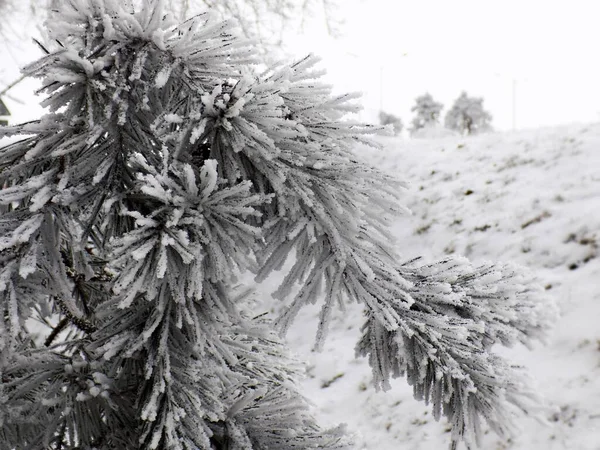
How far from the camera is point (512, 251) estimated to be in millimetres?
5590

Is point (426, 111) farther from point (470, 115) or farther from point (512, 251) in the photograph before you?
point (512, 251)

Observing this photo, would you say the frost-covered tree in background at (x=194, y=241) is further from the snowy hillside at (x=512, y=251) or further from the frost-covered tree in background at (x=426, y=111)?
the frost-covered tree in background at (x=426, y=111)

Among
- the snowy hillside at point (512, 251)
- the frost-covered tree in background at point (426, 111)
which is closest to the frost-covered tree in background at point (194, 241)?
the snowy hillside at point (512, 251)

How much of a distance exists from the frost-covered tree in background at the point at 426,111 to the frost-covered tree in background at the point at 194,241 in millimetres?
36347

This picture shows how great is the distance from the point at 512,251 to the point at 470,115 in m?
33.2

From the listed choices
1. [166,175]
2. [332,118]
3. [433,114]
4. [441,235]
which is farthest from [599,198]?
[433,114]

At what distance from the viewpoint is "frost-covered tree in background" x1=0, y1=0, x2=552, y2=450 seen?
116cm

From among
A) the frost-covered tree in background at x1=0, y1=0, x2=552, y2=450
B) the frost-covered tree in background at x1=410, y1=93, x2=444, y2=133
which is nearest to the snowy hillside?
the frost-covered tree in background at x1=0, y1=0, x2=552, y2=450

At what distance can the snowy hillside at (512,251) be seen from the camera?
3662 millimetres

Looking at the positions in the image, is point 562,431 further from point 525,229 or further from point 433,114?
point 433,114

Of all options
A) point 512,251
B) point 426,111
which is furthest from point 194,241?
point 426,111

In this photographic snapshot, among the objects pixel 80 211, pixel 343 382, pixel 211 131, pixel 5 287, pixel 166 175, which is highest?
pixel 211 131

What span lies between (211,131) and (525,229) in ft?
18.0

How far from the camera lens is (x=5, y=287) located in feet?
3.61
